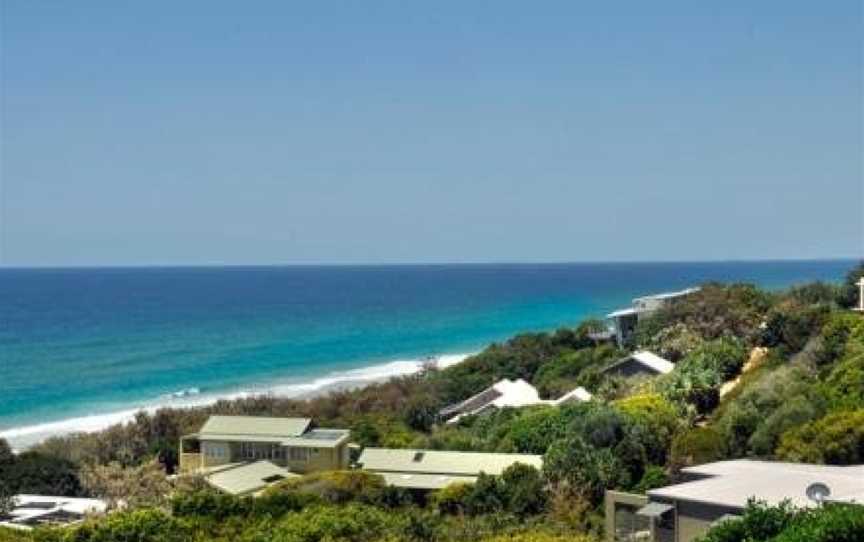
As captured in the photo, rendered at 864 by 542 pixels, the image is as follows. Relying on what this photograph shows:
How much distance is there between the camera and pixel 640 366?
142 feet

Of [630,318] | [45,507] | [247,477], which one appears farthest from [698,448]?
[630,318]

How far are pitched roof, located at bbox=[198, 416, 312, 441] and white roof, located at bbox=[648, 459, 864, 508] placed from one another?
14.5 metres

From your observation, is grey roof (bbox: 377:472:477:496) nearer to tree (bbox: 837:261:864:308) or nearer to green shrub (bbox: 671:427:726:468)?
green shrub (bbox: 671:427:726:468)

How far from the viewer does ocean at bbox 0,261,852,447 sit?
207ft

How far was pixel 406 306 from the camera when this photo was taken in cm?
14762

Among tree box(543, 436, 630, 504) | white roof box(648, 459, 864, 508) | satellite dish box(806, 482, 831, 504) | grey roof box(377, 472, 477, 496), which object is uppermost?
satellite dish box(806, 482, 831, 504)

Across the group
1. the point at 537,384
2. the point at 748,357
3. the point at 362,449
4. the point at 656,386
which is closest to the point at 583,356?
the point at 537,384

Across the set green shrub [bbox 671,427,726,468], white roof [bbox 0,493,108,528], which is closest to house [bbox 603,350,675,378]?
green shrub [bbox 671,427,726,468]

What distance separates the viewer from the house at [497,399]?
42844 mm

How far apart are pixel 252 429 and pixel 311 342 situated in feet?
209

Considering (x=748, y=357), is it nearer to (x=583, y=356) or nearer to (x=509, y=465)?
(x=583, y=356)

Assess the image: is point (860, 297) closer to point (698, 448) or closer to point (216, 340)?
point (698, 448)

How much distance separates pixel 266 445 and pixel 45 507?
281 inches

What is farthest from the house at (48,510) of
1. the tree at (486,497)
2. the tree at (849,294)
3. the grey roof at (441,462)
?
the tree at (849,294)
